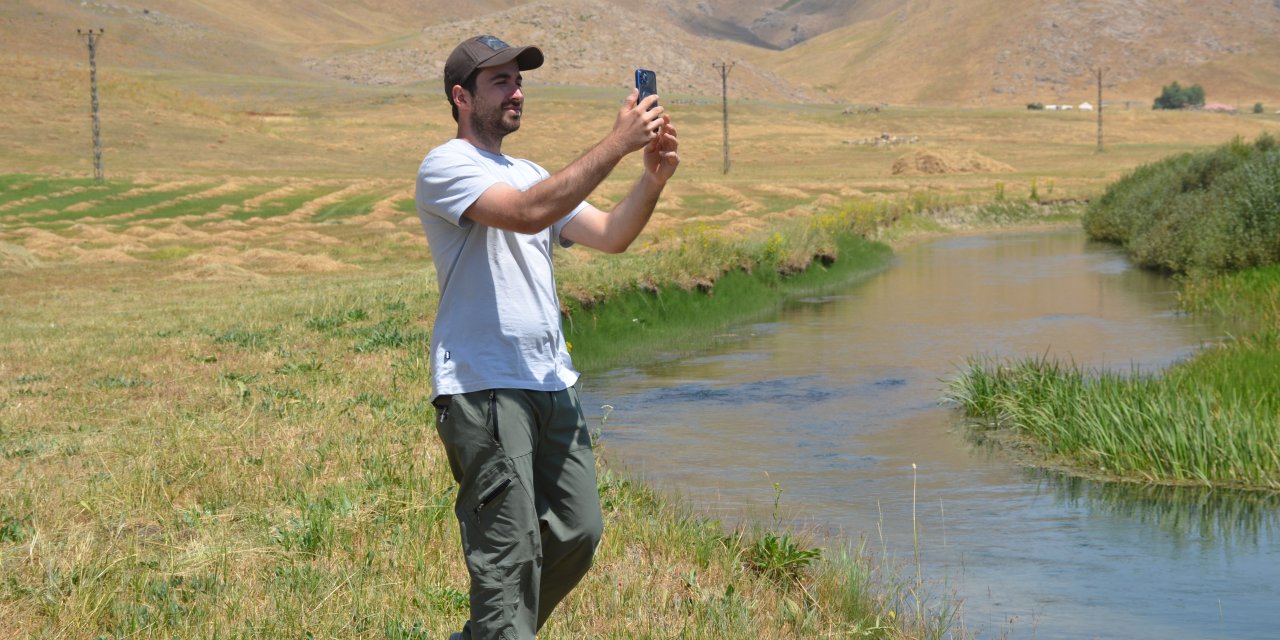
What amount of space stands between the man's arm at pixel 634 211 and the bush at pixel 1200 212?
1721cm

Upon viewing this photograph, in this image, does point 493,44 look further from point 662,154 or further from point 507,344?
point 507,344

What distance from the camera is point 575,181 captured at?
4.05m

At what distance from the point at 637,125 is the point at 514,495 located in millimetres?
1135

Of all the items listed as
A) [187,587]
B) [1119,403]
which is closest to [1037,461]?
[1119,403]

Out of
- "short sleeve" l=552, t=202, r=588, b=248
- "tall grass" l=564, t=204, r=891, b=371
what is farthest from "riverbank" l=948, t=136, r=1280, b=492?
"short sleeve" l=552, t=202, r=588, b=248


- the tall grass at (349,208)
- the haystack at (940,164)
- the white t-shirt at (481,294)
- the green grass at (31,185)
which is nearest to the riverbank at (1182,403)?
the white t-shirt at (481,294)

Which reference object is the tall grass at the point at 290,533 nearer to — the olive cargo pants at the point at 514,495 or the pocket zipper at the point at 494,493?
the olive cargo pants at the point at 514,495

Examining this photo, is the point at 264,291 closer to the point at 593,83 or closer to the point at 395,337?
the point at 395,337

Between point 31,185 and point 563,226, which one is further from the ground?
point 31,185

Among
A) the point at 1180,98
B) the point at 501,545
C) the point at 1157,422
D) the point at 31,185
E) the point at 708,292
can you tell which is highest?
the point at 1180,98

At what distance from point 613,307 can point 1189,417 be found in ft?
30.8

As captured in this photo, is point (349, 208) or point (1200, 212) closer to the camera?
point (1200, 212)

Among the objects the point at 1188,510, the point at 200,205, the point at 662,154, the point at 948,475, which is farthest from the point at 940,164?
the point at 662,154

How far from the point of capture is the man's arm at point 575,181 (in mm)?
4062
